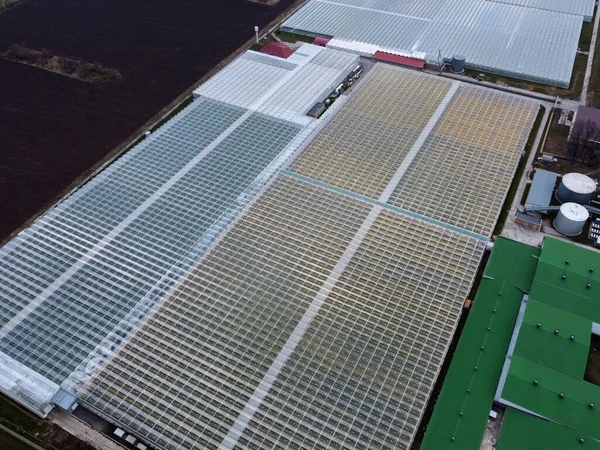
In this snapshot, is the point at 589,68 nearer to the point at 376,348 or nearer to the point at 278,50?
the point at 278,50

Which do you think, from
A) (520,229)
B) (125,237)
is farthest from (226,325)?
(520,229)

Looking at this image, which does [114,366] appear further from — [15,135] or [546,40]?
[546,40]

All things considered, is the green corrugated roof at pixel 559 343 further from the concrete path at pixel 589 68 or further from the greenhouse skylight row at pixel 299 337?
the concrete path at pixel 589 68

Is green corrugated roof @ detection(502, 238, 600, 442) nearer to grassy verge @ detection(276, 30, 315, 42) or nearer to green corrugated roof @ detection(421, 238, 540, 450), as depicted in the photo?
green corrugated roof @ detection(421, 238, 540, 450)

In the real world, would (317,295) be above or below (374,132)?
below

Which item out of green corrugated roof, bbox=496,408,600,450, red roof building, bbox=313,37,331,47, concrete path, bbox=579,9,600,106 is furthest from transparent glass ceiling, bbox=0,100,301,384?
concrete path, bbox=579,9,600,106

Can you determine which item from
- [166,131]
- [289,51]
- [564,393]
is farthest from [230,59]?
[564,393]
